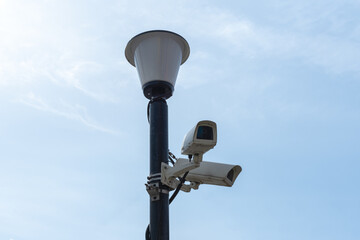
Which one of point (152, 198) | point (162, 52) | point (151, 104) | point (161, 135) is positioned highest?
point (162, 52)

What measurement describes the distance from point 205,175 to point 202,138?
0.79 m

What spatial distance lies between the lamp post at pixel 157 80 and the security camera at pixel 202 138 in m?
0.77

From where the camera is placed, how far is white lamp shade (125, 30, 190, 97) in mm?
5613

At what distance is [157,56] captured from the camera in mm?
5613

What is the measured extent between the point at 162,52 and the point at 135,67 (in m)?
0.68

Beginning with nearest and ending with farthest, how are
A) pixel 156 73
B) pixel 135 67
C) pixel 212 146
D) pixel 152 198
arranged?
pixel 212 146 < pixel 152 198 < pixel 156 73 < pixel 135 67

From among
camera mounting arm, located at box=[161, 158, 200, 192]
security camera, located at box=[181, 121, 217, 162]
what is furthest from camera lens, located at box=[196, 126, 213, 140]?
camera mounting arm, located at box=[161, 158, 200, 192]

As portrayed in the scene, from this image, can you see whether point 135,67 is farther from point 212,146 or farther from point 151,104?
point 212,146

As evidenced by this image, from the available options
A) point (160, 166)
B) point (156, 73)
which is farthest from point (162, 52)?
point (160, 166)

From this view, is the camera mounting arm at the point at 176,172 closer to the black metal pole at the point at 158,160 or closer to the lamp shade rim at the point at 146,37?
the black metal pole at the point at 158,160

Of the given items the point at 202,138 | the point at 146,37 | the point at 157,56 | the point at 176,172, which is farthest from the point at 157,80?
the point at 202,138

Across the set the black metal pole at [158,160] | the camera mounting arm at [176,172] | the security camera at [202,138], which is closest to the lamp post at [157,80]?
the black metal pole at [158,160]

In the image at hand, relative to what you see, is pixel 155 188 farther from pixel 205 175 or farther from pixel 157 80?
pixel 157 80

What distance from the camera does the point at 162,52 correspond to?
222 inches
